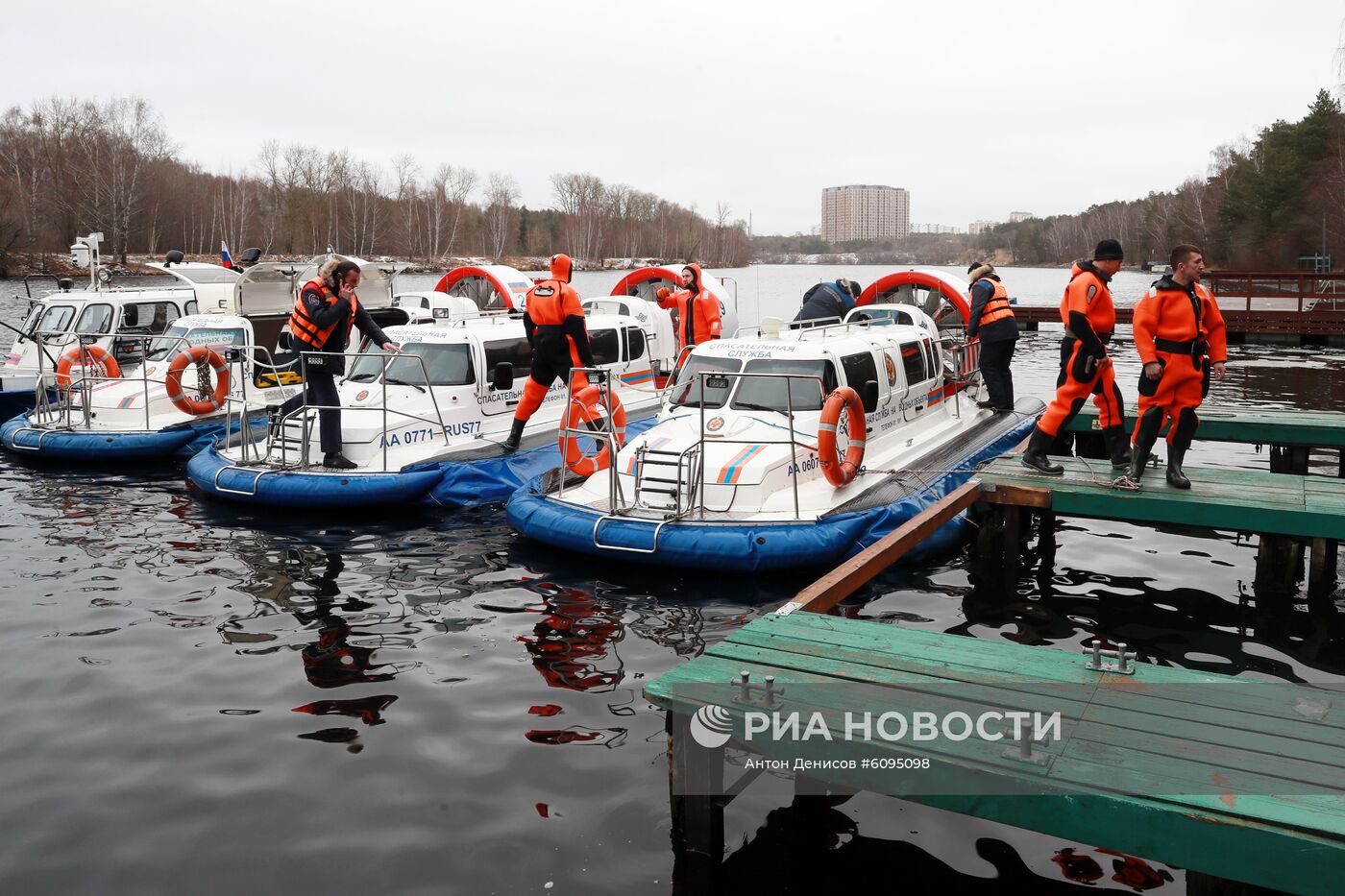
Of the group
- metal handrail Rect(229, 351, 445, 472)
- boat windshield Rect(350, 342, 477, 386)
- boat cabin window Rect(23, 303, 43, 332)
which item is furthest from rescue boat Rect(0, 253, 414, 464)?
boat windshield Rect(350, 342, 477, 386)

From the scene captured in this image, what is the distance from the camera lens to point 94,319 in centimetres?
1630

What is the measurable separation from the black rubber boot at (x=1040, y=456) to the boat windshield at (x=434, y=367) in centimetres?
634

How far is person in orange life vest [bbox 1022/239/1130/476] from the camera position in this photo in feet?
28.5

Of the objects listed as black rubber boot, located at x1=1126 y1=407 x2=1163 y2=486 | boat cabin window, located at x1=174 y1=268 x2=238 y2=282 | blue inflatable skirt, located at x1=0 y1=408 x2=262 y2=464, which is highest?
boat cabin window, located at x1=174 y1=268 x2=238 y2=282

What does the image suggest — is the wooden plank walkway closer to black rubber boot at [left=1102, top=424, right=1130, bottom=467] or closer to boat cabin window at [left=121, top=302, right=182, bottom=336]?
black rubber boot at [left=1102, top=424, right=1130, bottom=467]

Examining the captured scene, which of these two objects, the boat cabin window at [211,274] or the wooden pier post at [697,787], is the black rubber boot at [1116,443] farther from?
the boat cabin window at [211,274]

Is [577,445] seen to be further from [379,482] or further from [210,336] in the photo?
[210,336]

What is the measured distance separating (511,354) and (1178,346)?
24.8ft

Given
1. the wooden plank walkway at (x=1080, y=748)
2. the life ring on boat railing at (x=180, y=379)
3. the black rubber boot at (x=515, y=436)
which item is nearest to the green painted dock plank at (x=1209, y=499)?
the wooden plank walkway at (x=1080, y=748)

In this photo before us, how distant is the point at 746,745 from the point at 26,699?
4.88 metres

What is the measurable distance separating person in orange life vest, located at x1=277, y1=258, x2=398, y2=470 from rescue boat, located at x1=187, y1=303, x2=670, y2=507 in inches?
7.6

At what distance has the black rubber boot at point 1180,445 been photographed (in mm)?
8398

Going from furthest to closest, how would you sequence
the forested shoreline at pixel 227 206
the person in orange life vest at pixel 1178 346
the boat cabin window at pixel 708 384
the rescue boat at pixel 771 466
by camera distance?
the forested shoreline at pixel 227 206 < the boat cabin window at pixel 708 384 < the rescue boat at pixel 771 466 < the person in orange life vest at pixel 1178 346

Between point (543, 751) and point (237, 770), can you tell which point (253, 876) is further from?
point (543, 751)
